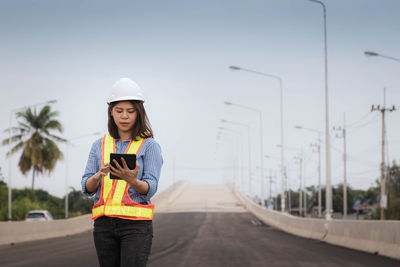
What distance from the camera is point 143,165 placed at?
469 cm

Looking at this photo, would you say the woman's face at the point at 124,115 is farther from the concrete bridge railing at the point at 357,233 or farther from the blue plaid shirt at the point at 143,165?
the concrete bridge railing at the point at 357,233

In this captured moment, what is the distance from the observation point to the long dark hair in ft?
15.6

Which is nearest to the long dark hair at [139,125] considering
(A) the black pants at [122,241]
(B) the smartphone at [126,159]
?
(B) the smartphone at [126,159]

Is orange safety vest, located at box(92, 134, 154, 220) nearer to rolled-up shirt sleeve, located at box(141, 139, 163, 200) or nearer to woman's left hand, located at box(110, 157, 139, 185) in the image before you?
rolled-up shirt sleeve, located at box(141, 139, 163, 200)

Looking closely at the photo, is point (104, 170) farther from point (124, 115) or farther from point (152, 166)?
point (124, 115)

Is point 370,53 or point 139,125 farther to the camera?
point 370,53

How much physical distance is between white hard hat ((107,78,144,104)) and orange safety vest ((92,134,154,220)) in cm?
34

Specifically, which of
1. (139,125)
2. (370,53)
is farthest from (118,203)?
(370,53)

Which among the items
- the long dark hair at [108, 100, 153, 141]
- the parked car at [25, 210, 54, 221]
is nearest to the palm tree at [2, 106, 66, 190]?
the parked car at [25, 210, 54, 221]

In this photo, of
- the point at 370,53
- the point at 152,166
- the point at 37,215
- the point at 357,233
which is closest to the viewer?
the point at 152,166

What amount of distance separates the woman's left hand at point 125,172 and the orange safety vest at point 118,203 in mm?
187

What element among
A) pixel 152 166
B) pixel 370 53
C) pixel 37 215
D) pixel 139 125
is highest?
pixel 370 53

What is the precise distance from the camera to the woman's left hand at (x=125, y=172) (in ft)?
14.3

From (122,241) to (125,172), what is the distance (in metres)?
0.49
